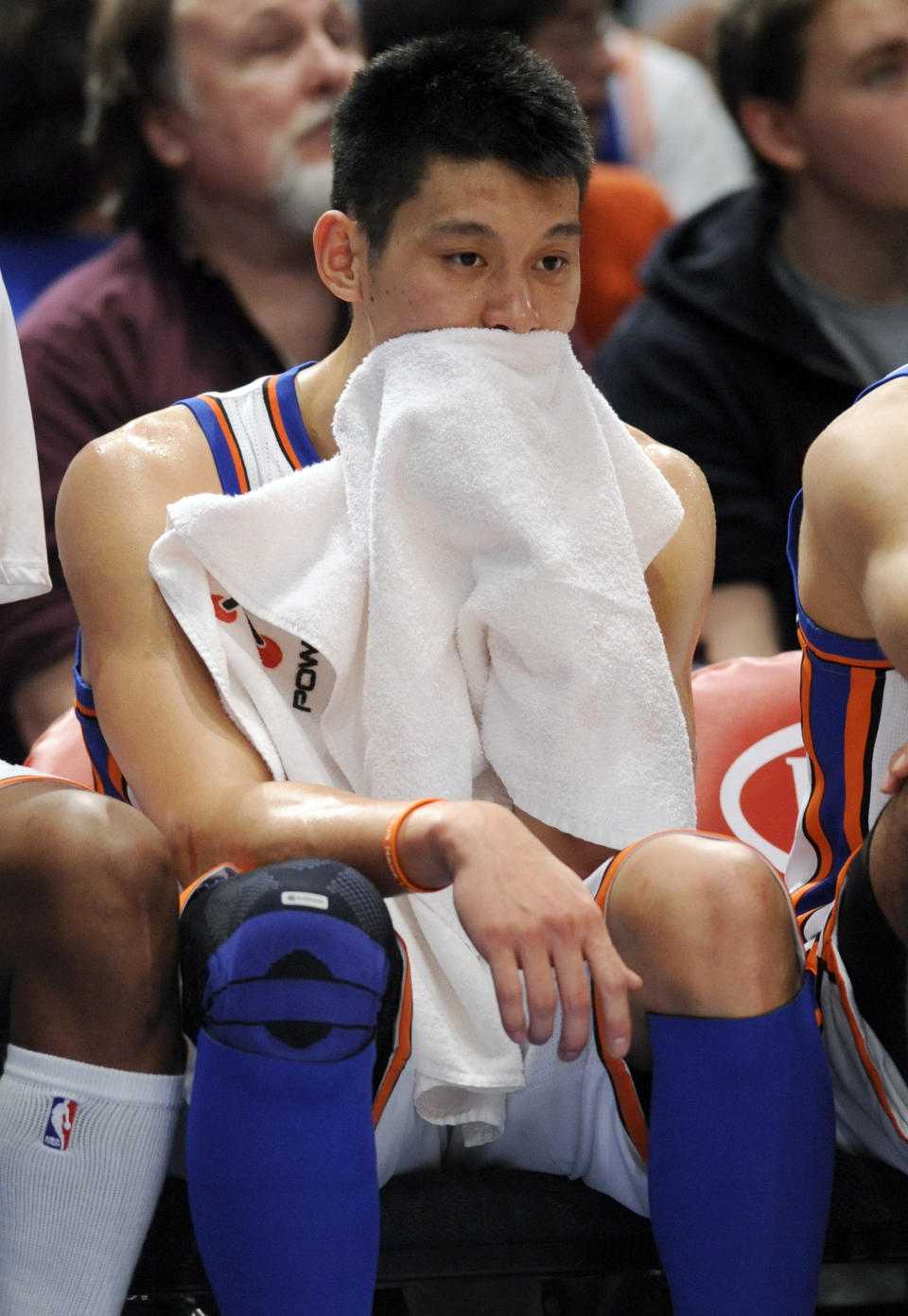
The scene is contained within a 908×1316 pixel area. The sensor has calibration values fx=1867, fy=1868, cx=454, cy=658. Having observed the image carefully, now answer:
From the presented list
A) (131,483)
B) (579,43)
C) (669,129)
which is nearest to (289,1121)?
(131,483)

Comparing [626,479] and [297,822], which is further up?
[626,479]

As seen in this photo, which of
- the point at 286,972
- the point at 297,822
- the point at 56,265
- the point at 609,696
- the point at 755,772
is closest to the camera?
the point at 286,972

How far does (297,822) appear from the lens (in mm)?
1573

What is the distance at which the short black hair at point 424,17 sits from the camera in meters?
3.41

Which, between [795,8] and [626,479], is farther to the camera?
[795,8]

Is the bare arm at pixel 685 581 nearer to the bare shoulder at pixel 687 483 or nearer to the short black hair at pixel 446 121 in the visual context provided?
the bare shoulder at pixel 687 483

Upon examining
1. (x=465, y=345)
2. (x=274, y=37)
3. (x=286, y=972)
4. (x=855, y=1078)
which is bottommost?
(x=855, y=1078)

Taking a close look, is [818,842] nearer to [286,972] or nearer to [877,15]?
[286,972]

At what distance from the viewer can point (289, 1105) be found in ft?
4.52

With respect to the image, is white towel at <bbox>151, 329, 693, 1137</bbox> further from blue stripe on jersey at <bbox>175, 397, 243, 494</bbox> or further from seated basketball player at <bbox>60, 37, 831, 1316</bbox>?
blue stripe on jersey at <bbox>175, 397, 243, 494</bbox>

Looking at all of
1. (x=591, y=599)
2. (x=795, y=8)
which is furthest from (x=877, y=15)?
(x=591, y=599)

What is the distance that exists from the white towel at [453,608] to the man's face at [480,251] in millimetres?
25

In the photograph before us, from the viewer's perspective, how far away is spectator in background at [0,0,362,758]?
9.96ft

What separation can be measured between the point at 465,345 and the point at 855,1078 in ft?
2.53
